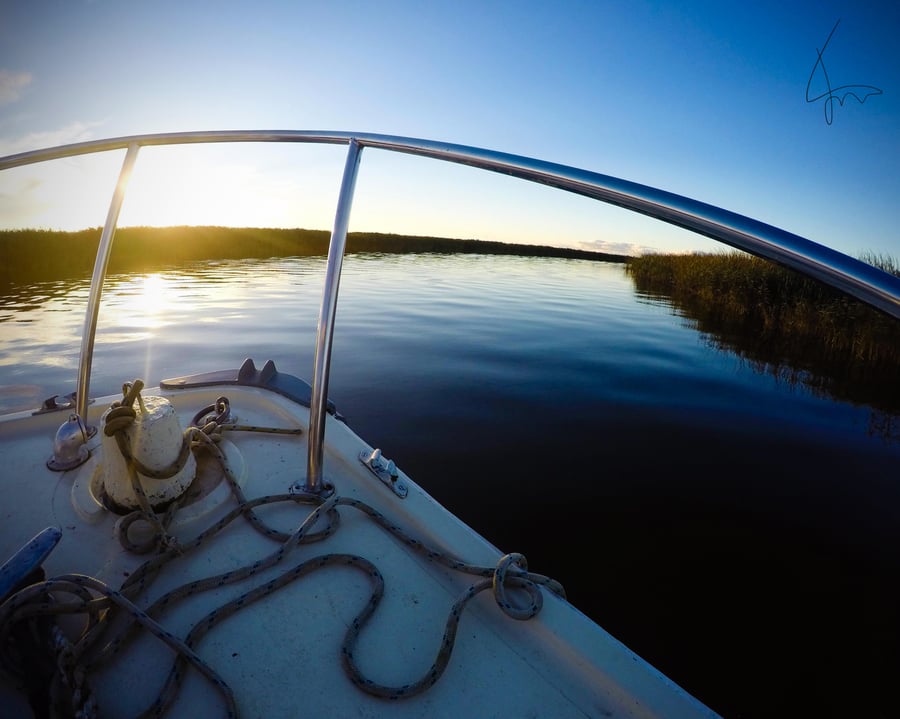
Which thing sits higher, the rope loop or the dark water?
the rope loop

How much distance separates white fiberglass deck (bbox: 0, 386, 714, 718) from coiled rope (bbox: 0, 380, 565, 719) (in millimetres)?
22

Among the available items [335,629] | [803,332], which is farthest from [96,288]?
[803,332]

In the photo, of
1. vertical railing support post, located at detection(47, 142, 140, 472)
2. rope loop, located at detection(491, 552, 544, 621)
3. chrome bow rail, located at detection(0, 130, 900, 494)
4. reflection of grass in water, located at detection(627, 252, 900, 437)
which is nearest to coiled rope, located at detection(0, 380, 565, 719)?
rope loop, located at detection(491, 552, 544, 621)

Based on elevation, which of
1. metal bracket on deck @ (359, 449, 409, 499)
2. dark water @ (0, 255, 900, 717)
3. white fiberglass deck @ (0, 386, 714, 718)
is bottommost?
dark water @ (0, 255, 900, 717)

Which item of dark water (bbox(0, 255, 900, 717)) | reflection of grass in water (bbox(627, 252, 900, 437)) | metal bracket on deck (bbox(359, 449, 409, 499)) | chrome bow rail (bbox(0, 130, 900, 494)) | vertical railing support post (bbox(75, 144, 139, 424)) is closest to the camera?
chrome bow rail (bbox(0, 130, 900, 494))

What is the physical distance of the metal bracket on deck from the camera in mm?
1275

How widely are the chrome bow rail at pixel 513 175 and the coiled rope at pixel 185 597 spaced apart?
223 millimetres

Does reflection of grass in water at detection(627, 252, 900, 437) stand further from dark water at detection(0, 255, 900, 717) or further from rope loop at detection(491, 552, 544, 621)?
rope loop at detection(491, 552, 544, 621)

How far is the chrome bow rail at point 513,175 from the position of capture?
0.51 metres

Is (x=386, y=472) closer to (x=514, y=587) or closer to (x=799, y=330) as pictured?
(x=514, y=587)

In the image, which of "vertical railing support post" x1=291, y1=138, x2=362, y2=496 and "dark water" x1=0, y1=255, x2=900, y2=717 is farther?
"dark water" x1=0, y1=255, x2=900, y2=717

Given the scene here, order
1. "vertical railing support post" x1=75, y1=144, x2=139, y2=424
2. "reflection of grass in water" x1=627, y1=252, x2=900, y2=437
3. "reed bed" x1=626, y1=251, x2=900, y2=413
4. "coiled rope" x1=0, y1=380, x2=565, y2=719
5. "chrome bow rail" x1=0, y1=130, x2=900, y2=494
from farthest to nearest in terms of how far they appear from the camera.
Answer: "reed bed" x1=626, y1=251, x2=900, y2=413 → "reflection of grass in water" x1=627, y1=252, x2=900, y2=437 → "vertical railing support post" x1=75, y1=144, x2=139, y2=424 → "coiled rope" x1=0, y1=380, x2=565, y2=719 → "chrome bow rail" x1=0, y1=130, x2=900, y2=494

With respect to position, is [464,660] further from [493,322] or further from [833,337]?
[833,337]

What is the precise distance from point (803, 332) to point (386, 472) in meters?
11.9
